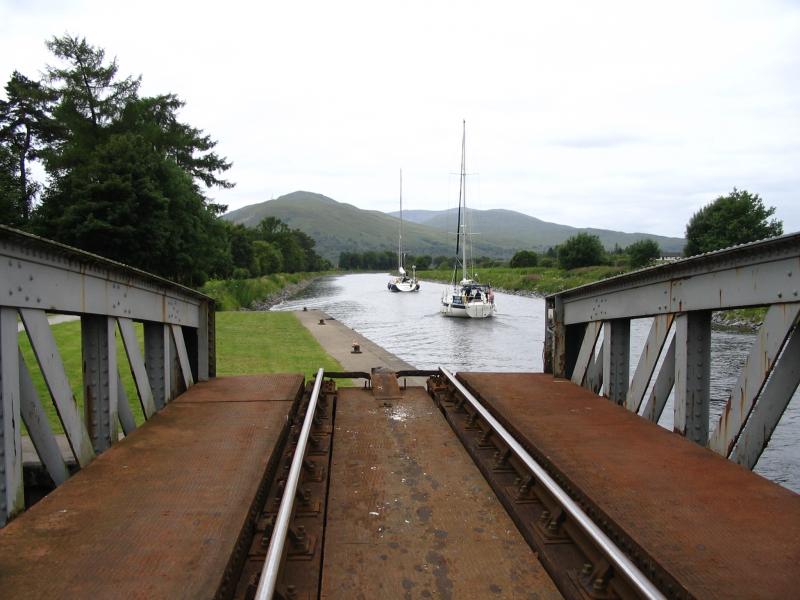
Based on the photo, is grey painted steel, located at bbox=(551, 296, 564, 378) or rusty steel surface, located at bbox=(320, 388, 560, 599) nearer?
rusty steel surface, located at bbox=(320, 388, 560, 599)

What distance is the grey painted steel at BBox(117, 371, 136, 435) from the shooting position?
15.0ft

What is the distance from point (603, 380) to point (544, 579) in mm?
3319

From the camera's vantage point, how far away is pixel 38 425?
346 centimetres

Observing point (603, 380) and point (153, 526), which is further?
point (603, 380)

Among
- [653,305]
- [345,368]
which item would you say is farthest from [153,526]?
[345,368]

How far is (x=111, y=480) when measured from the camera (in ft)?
11.6

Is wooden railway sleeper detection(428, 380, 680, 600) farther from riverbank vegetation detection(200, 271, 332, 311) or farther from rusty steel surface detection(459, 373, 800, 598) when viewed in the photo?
riverbank vegetation detection(200, 271, 332, 311)

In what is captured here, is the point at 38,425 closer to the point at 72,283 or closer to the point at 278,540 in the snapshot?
the point at 72,283

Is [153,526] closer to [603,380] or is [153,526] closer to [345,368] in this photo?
[603,380]

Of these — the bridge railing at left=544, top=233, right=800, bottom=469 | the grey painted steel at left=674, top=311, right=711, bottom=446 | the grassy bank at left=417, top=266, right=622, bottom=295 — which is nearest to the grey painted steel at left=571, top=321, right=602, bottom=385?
the bridge railing at left=544, top=233, right=800, bottom=469

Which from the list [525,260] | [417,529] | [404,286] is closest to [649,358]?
[417,529]

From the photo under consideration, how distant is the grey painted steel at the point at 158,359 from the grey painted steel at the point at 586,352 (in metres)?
4.12

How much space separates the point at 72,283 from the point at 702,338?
433 cm

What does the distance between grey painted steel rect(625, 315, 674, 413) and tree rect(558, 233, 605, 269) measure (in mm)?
69348
